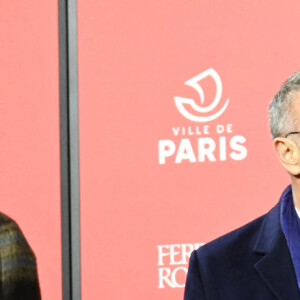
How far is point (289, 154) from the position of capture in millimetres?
2305

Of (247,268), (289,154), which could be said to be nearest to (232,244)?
(247,268)

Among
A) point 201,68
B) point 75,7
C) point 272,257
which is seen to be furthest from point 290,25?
point 272,257

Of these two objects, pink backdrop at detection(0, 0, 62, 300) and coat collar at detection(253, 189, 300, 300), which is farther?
pink backdrop at detection(0, 0, 62, 300)

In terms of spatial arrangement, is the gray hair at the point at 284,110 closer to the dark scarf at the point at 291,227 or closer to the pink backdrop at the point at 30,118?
the dark scarf at the point at 291,227

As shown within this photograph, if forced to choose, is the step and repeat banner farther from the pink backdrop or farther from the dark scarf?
the dark scarf

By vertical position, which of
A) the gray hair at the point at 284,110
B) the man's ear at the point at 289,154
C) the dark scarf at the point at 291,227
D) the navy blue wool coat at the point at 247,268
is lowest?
the navy blue wool coat at the point at 247,268

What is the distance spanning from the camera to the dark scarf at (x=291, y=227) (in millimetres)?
2252

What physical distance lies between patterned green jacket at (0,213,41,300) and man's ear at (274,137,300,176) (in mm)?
670

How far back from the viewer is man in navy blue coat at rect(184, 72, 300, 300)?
2.24 metres

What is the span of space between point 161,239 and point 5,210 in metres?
0.52

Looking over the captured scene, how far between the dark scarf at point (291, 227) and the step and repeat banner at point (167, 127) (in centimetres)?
91

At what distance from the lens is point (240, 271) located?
2.28 metres

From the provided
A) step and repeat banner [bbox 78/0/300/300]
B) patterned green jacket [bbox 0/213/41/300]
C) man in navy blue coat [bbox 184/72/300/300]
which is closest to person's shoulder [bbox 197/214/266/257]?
man in navy blue coat [bbox 184/72/300/300]

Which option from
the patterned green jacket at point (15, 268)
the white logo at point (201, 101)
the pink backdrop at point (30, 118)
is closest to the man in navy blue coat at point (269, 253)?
the patterned green jacket at point (15, 268)
